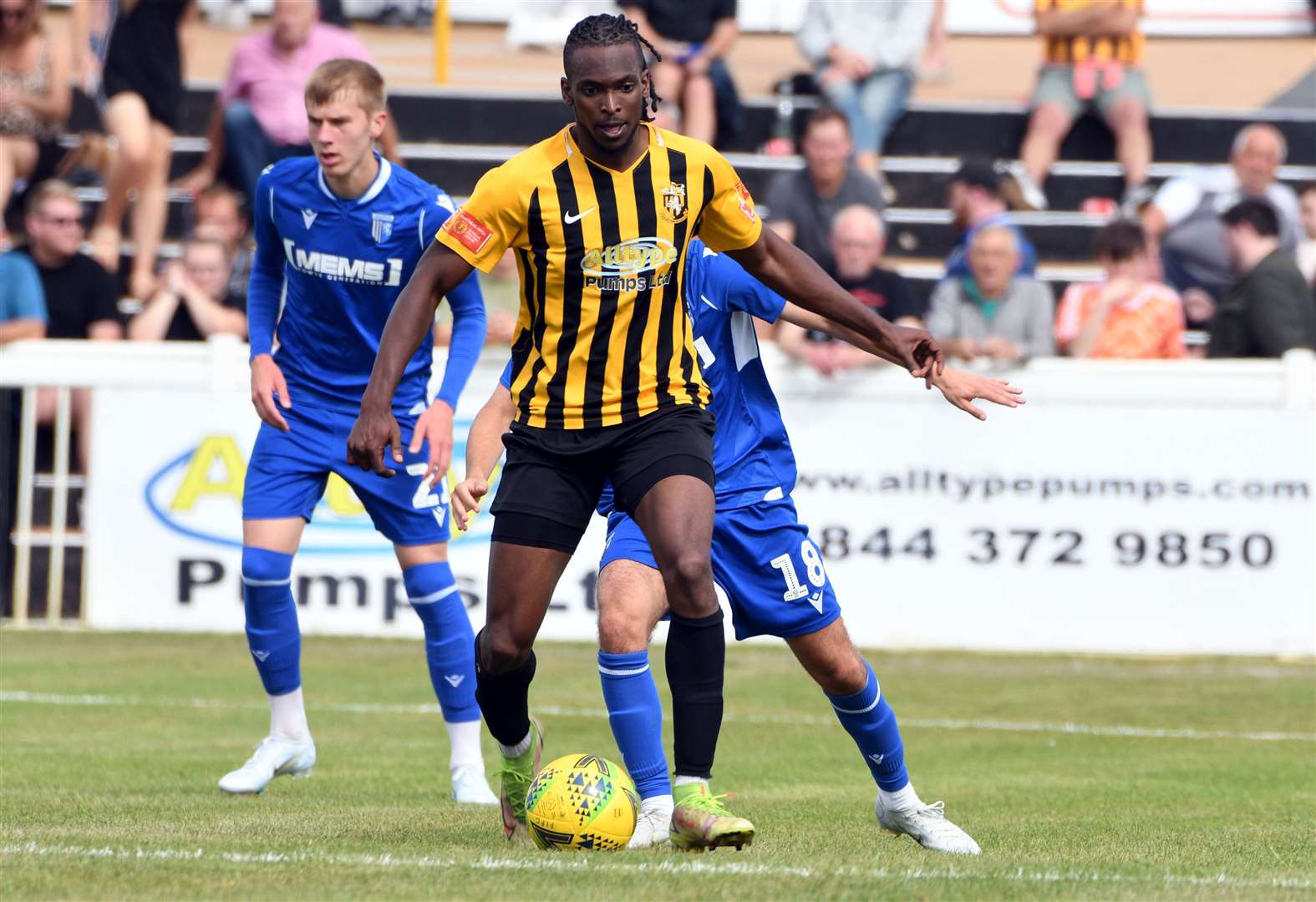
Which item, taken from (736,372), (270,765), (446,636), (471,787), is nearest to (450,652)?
(446,636)

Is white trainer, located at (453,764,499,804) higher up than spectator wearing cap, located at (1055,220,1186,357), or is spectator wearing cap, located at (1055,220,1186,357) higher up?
spectator wearing cap, located at (1055,220,1186,357)

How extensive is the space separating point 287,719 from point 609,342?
2566 mm

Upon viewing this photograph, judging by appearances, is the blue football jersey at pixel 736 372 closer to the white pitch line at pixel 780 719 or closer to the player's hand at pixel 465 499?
the player's hand at pixel 465 499

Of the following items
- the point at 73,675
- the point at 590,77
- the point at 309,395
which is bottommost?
the point at 73,675

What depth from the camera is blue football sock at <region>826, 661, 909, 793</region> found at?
594 centimetres

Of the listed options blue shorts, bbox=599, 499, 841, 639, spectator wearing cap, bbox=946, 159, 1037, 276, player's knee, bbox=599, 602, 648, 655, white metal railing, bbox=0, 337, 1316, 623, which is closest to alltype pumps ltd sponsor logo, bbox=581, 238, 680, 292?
blue shorts, bbox=599, 499, 841, 639

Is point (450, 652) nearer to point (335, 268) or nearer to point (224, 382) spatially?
point (335, 268)

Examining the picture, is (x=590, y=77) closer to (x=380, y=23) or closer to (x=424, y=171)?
(x=424, y=171)

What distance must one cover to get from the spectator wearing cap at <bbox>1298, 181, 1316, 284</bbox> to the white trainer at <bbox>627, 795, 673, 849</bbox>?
394 inches

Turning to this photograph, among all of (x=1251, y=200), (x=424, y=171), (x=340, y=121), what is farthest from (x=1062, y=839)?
(x=424, y=171)

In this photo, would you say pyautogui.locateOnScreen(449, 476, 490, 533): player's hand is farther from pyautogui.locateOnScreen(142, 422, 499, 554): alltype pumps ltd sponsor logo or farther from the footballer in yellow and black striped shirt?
pyautogui.locateOnScreen(142, 422, 499, 554): alltype pumps ltd sponsor logo

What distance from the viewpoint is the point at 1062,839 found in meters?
6.13

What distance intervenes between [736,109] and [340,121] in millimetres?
9535

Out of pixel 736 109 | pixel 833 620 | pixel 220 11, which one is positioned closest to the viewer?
pixel 833 620
